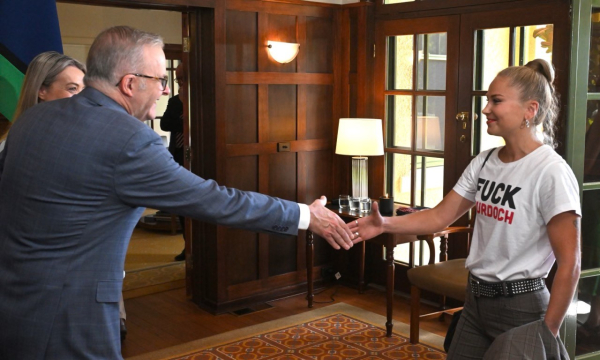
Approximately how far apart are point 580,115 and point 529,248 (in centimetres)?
125

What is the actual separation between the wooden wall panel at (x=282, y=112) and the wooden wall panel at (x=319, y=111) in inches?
5.6

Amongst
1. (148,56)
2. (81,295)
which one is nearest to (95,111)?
(148,56)

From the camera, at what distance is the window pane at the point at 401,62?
5.15 meters

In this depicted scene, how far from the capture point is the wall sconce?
→ 199 inches

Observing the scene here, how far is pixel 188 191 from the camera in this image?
1975 mm

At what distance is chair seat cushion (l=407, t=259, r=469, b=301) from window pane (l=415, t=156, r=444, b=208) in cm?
81

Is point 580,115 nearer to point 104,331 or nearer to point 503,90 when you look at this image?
point 503,90

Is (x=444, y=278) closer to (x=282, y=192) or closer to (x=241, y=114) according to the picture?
(x=282, y=192)

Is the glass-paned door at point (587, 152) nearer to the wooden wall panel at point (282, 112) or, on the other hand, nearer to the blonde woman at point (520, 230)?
the blonde woman at point (520, 230)

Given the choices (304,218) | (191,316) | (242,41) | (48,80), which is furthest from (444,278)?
(48,80)

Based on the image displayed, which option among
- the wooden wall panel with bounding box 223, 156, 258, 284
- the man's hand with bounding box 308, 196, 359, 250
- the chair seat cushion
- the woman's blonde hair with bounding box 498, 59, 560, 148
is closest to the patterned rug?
the chair seat cushion

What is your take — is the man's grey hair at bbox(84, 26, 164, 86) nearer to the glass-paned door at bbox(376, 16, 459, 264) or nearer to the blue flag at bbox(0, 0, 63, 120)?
the blue flag at bbox(0, 0, 63, 120)

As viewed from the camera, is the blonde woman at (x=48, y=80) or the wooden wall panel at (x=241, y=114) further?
the wooden wall panel at (x=241, y=114)

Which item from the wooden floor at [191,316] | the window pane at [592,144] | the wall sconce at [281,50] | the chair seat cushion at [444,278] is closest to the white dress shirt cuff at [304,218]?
the window pane at [592,144]
